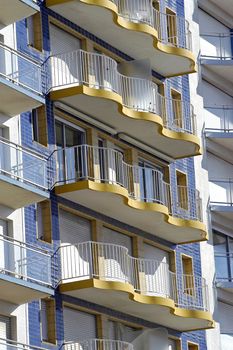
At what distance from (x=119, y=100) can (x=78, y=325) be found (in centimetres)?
648

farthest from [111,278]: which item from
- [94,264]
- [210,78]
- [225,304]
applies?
[210,78]

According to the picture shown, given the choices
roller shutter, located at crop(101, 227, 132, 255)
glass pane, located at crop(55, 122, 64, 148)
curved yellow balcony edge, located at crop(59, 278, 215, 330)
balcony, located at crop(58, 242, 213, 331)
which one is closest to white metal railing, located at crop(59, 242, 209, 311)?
balcony, located at crop(58, 242, 213, 331)

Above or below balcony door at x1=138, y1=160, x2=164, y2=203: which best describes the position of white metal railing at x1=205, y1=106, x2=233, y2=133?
above

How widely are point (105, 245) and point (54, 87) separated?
15.6ft

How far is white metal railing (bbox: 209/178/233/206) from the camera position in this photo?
5950cm

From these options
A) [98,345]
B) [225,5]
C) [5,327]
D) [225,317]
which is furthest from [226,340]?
[5,327]

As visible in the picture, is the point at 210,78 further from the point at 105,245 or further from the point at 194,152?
the point at 105,245

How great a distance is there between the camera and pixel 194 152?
54.2 m

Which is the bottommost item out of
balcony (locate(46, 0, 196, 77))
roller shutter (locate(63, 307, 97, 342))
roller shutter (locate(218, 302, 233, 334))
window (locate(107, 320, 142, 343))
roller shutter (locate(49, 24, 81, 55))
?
roller shutter (locate(63, 307, 97, 342))

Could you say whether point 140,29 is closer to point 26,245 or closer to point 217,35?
point 26,245

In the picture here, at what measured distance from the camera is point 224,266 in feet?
194

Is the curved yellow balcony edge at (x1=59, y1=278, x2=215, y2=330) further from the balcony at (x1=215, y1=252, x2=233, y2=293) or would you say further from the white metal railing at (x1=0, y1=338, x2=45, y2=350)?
the balcony at (x1=215, y1=252, x2=233, y2=293)

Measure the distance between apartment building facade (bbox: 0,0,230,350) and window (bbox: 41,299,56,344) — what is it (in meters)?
0.04

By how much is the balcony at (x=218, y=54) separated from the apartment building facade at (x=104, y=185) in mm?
2403
